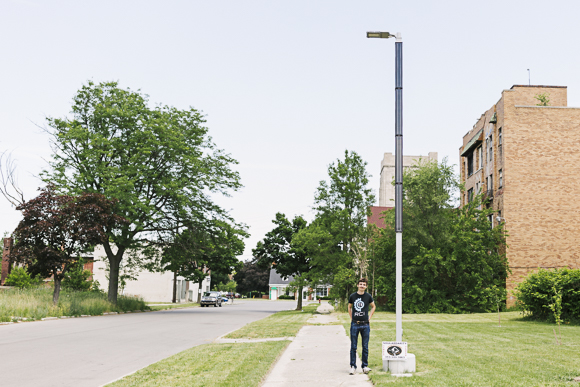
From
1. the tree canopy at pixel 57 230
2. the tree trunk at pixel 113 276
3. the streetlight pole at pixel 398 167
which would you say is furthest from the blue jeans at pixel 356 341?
the tree trunk at pixel 113 276

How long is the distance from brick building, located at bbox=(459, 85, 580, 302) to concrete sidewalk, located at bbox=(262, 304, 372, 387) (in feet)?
80.3

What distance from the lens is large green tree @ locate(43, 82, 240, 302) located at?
109 feet

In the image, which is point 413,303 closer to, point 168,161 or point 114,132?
point 168,161

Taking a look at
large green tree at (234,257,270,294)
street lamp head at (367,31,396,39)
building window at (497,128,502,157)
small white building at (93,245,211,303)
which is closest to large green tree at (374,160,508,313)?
building window at (497,128,502,157)

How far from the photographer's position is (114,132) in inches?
1405

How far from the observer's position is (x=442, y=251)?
3681cm

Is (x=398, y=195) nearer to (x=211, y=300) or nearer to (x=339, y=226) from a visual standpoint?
(x=339, y=226)

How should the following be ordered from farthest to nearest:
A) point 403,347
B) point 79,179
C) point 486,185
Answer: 1. point 486,185
2. point 79,179
3. point 403,347

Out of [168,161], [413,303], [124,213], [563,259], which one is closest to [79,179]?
[124,213]

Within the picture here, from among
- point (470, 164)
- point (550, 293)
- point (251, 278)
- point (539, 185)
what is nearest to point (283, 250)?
point (470, 164)

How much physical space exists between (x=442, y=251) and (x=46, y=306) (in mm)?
23780

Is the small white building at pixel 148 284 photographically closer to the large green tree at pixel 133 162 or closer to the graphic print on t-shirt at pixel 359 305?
the large green tree at pixel 133 162

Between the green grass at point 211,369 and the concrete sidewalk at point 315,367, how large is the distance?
263 mm

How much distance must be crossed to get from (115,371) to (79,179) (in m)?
24.9
